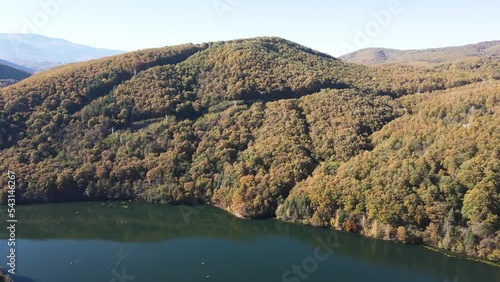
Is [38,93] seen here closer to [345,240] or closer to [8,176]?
[8,176]

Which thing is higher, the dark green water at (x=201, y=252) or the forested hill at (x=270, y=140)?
the forested hill at (x=270, y=140)

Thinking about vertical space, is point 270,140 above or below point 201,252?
above

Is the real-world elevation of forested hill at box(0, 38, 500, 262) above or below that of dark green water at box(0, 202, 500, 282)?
above

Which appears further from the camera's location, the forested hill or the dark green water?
the forested hill

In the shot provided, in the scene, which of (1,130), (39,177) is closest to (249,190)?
(39,177)

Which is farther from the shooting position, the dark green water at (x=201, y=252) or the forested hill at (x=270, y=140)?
the forested hill at (x=270, y=140)
